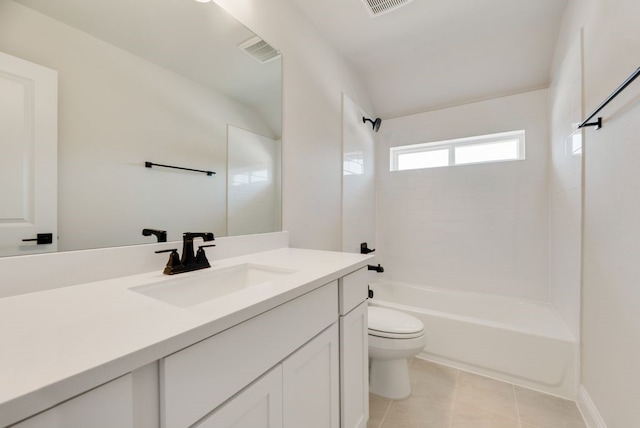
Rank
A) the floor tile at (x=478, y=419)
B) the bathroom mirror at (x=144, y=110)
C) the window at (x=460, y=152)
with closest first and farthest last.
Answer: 1. the bathroom mirror at (x=144, y=110)
2. the floor tile at (x=478, y=419)
3. the window at (x=460, y=152)

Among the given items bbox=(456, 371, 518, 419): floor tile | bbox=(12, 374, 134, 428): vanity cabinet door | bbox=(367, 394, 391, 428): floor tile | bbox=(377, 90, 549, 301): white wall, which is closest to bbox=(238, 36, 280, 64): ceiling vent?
bbox=(12, 374, 134, 428): vanity cabinet door

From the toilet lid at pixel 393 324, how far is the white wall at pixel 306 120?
1.95 feet

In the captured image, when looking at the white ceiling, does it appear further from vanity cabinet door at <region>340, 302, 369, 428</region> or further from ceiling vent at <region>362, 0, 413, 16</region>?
vanity cabinet door at <region>340, 302, 369, 428</region>

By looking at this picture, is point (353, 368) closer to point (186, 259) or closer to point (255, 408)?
point (255, 408)

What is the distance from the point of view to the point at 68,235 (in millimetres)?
803

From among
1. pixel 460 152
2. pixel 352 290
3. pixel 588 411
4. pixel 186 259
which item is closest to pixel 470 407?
pixel 588 411

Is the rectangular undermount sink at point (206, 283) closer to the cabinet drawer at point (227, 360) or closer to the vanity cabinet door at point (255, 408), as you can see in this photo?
the cabinet drawer at point (227, 360)

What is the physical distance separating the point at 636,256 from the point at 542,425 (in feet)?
3.37

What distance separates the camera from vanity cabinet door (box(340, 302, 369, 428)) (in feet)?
3.39

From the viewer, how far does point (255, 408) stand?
65 centimetres

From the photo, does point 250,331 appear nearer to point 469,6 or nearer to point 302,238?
point 302,238

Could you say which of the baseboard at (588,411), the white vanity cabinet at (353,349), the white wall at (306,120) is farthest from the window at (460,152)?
the white vanity cabinet at (353,349)

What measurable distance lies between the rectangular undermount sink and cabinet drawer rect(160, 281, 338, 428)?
0.81 ft

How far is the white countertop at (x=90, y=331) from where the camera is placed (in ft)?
1.10
